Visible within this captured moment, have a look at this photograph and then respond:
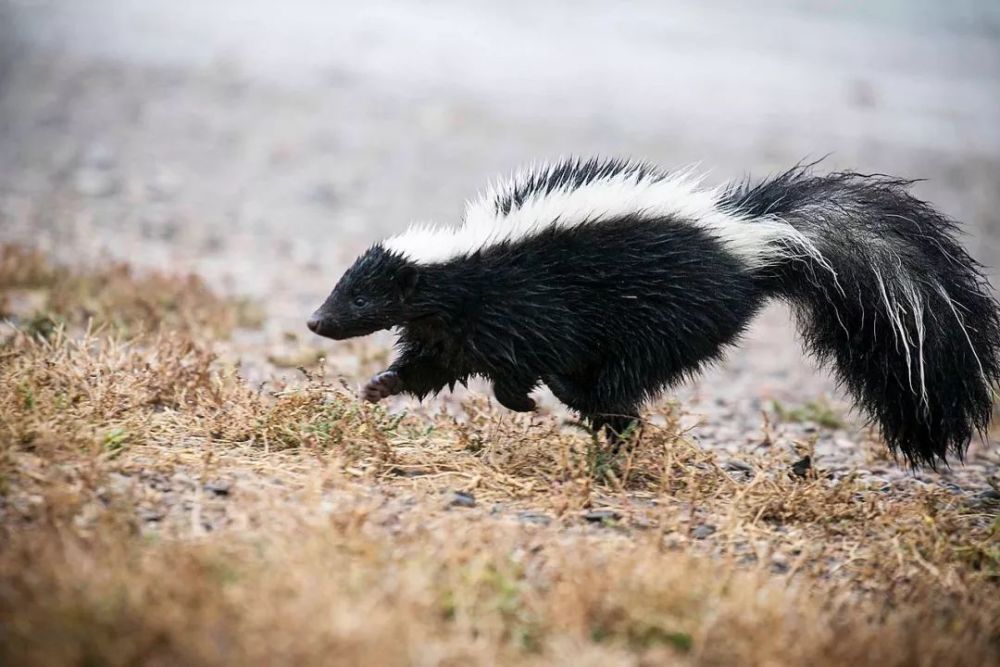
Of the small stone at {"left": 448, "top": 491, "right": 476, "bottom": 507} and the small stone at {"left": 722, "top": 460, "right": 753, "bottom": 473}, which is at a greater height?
the small stone at {"left": 722, "top": 460, "right": 753, "bottom": 473}

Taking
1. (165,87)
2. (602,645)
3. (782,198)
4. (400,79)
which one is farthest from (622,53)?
(602,645)

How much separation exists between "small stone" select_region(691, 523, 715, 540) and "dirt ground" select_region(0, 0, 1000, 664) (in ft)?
0.10

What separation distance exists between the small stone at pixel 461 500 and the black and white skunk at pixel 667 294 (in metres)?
1.01

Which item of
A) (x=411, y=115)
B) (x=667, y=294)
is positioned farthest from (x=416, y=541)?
(x=411, y=115)

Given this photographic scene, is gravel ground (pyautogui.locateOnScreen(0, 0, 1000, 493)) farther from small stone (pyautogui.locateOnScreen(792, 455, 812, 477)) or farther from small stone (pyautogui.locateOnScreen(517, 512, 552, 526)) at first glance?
small stone (pyautogui.locateOnScreen(517, 512, 552, 526))

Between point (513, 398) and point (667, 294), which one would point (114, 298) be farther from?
point (667, 294)

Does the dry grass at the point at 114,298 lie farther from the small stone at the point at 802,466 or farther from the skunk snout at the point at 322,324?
the small stone at the point at 802,466

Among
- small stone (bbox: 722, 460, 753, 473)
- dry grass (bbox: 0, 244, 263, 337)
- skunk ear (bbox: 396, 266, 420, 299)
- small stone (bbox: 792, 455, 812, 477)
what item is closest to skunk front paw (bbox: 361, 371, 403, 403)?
skunk ear (bbox: 396, 266, 420, 299)

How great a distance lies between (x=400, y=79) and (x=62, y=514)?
50.1ft

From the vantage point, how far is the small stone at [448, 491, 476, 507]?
213 inches

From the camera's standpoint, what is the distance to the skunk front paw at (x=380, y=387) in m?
→ 6.58

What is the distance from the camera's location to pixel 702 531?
5.41 m

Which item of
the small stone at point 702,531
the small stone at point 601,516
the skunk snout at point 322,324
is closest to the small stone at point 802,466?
the small stone at point 702,531

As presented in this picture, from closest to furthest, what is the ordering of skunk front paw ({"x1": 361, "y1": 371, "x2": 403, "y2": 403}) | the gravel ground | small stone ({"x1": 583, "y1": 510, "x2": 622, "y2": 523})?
small stone ({"x1": 583, "y1": 510, "x2": 622, "y2": 523}) → skunk front paw ({"x1": 361, "y1": 371, "x2": 403, "y2": 403}) → the gravel ground
